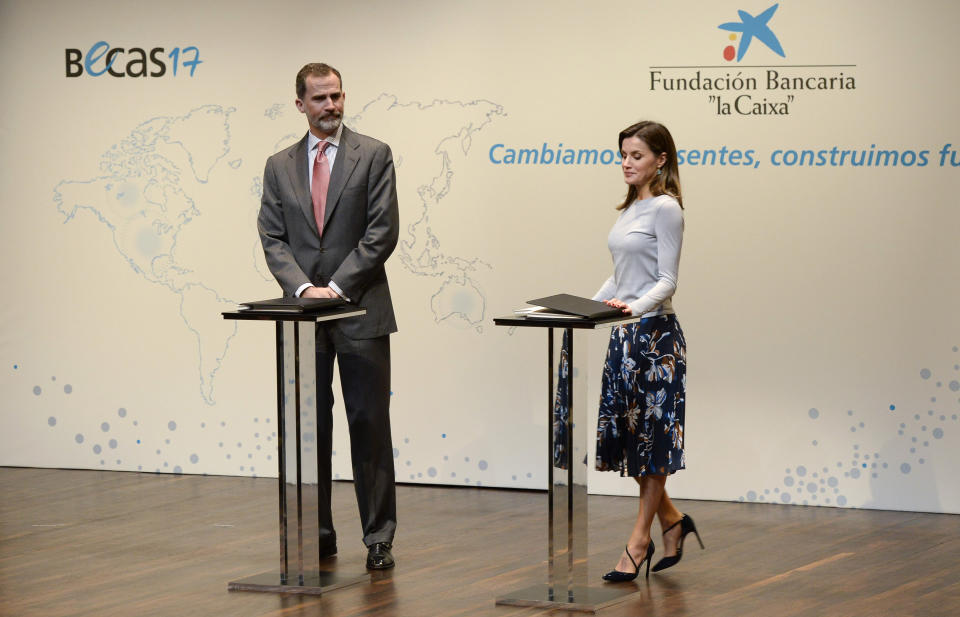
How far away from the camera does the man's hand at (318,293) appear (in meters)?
4.72

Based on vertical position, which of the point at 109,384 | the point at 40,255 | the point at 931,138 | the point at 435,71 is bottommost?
the point at 109,384

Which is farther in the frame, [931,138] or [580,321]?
[931,138]

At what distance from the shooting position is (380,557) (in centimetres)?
486

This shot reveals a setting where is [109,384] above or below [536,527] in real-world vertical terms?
above

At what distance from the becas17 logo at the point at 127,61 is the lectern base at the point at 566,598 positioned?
3620 mm

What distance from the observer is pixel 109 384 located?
708 cm

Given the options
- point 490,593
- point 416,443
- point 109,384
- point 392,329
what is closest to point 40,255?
point 109,384

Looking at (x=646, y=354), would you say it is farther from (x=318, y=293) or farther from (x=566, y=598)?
(x=318, y=293)

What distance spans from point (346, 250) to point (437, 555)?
47.0 inches

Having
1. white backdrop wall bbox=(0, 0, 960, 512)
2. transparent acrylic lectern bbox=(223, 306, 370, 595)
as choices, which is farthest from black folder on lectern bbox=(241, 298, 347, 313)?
white backdrop wall bbox=(0, 0, 960, 512)

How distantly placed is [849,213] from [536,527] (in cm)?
192

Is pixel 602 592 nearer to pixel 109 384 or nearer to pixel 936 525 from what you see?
pixel 936 525

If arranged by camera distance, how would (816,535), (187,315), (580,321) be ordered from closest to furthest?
1. (580,321)
2. (816,535)
3. (187,315)

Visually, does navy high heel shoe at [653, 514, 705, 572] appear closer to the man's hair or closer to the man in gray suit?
the man in gray suit
